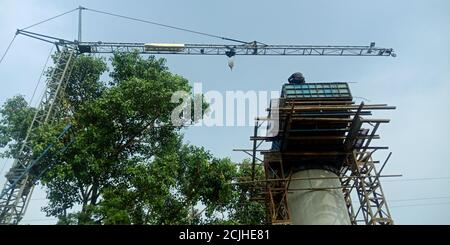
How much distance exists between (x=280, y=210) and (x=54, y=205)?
52.4 ft

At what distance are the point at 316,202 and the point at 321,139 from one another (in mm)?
4077

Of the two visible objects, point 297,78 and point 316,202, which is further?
point 297,78

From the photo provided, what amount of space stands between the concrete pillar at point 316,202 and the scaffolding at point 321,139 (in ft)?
1.77

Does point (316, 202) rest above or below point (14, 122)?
below

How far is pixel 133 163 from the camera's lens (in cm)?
2450

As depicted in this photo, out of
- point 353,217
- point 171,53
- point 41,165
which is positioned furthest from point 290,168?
point 171,53

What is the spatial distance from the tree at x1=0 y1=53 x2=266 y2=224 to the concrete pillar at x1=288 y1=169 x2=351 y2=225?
14.4 ft

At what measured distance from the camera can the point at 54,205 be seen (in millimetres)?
26172

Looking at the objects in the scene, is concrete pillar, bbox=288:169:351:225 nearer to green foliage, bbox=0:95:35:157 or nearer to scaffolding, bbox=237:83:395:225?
scaffolding, bbox=237:83:395:225

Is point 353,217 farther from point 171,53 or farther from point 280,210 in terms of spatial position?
point 171,53

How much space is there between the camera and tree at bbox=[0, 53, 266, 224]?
22078 mm

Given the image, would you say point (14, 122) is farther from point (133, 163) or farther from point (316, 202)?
point (316, 202)

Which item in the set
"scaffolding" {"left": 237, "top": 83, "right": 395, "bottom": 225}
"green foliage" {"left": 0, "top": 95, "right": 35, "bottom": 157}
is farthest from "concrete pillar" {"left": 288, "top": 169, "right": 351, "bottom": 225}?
"green foliage" {"left": 0, "top": 95, "right": 35, "bottom": 157}

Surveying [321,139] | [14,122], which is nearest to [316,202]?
[321,139]
